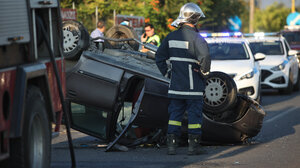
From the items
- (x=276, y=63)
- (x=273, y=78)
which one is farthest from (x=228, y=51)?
(x=276, y=63)

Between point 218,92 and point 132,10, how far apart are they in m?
14.6

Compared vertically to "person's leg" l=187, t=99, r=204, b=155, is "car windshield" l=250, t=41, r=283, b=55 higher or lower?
lower

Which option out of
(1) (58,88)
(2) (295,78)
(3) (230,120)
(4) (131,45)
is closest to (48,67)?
(1) (58,88)

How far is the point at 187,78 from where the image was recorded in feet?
27.6

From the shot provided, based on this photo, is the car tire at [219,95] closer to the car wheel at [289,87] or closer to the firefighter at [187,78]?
the firefighter at [187,78]

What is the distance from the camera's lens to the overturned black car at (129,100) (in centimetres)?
856

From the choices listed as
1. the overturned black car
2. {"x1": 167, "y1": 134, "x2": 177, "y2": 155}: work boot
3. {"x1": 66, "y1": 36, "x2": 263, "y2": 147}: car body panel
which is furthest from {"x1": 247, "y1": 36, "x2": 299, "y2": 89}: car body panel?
{"x1": 167, "y1": 134, "x2": 177, "y2": 155}: work boot

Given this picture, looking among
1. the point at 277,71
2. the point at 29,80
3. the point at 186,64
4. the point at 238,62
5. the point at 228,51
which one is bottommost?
the point at 277,71

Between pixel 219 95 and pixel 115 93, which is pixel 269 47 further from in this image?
pixel 115 93

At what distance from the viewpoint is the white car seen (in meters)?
15.0

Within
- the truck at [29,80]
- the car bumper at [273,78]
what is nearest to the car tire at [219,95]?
the truck at [29,80]

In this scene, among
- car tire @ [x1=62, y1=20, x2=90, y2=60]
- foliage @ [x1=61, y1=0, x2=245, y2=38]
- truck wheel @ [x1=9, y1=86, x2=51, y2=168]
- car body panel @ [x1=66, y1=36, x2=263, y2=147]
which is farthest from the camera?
foliage @ [x1=61, y1=0, x2=245, y2=38]

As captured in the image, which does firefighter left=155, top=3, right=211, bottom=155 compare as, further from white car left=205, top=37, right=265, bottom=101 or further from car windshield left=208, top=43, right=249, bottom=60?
car windshield left=208, top=43, right=249, bottom=60

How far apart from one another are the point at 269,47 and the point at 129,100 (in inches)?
461
